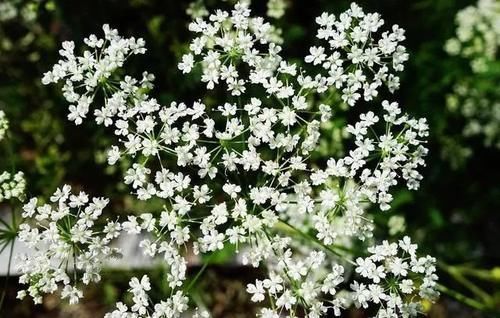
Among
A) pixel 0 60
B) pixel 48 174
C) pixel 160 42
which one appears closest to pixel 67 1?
pixel 160 42

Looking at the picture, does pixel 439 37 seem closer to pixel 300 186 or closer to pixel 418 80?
pixel 418 80

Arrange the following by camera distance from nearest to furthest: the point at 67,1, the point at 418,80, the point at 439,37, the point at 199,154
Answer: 1. the point at 199,154
2. the point at 67,1
3. the point at 418,80
4. the point at 439,37

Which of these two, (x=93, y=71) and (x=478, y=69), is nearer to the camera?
(x=93, y=71)

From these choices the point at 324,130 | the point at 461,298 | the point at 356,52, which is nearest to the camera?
the point at 356,52

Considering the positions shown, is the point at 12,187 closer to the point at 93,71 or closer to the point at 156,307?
the point at 93,71

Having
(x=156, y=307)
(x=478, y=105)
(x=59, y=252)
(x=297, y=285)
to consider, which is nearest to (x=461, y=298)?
(x=297, y=285)

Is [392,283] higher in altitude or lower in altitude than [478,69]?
lower
